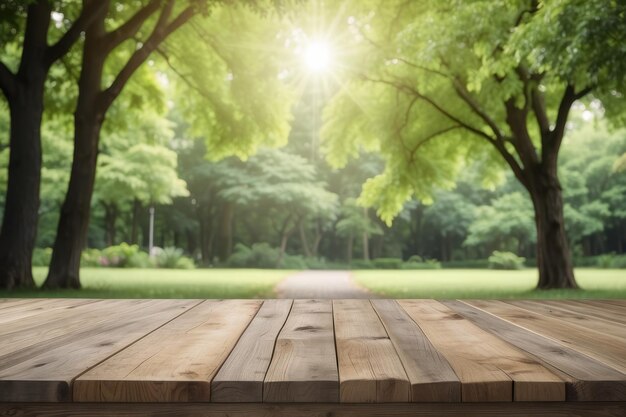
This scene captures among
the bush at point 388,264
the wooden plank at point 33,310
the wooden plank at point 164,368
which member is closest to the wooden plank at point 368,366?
the wooden plank at point 164,368

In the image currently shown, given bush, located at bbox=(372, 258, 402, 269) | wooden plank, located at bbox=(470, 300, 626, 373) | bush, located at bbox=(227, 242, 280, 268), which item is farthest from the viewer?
bush, located at bbox=(372, 258, 402, 269)

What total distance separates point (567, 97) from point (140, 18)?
441 inches

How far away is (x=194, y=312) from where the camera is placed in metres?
3.77

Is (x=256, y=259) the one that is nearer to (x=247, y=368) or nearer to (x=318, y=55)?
(x=318, y=55)

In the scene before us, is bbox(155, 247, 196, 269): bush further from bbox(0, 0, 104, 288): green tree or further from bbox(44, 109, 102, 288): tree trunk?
bbox(0, 0, 104, 288): green tree

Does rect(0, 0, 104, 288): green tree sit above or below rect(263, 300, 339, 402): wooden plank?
above

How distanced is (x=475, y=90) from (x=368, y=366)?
50.4 feet

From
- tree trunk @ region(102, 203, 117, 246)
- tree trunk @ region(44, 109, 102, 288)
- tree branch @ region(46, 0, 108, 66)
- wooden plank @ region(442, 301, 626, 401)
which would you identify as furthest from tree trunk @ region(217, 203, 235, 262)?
wooden plank @ region(442, 301, 626, 401)

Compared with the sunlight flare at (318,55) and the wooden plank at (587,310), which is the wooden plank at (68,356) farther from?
the sunlight flare at (318,55)

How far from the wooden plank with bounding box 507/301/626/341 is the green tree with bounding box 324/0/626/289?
4.81 metres

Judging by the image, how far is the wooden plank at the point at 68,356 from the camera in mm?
1966

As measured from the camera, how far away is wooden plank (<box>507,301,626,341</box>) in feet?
10.2

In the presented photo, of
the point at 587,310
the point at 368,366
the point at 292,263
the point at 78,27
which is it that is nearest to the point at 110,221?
the point at 292,263

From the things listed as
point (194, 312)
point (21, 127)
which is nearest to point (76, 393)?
point (194, 312)
